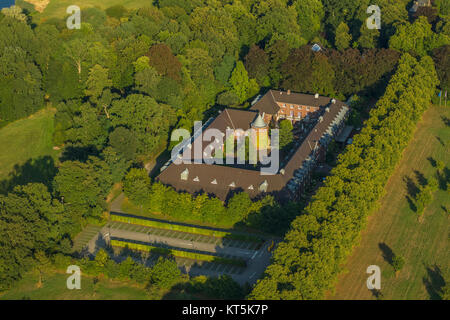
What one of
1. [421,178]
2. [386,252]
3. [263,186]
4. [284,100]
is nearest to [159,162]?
[263,186]

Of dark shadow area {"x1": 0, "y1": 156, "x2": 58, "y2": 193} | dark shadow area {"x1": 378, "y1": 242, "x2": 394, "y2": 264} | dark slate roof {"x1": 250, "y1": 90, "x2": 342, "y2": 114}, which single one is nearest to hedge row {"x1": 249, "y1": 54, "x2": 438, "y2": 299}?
dark shadow area {"x1": 378, "y1": 242, "x2": 394, "y2": 264}

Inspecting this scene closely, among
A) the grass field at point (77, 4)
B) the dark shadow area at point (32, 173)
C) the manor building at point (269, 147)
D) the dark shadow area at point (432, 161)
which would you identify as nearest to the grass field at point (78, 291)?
the manor building at point (269, 147)

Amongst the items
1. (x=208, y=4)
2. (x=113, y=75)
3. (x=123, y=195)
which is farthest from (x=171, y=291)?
(x=208, y=4)

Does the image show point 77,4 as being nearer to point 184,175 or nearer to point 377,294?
point 184,175

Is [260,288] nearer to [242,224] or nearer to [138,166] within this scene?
[242,224]

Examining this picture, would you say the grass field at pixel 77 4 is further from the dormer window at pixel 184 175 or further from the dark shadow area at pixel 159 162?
the dormer window at pixel 184 175

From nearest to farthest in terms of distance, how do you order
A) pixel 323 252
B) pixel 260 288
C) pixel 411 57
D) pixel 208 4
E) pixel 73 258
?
pixel 260 288
pixel 323 252
pixel 73 258
pixel 411 57
pixel 208 4
